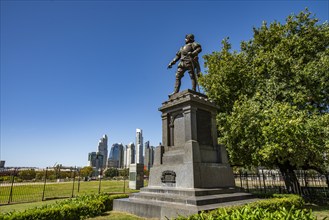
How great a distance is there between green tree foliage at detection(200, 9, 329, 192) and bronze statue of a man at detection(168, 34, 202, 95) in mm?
5307

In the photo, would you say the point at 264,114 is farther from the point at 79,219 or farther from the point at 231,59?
the point at 79,219

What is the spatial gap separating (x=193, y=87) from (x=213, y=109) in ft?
5.48

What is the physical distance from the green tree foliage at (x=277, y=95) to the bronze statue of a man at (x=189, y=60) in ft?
17.4

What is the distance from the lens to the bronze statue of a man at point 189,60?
1247 cm

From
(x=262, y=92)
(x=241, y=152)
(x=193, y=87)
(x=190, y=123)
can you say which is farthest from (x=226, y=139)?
(x=190, y=123)

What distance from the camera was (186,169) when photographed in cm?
955

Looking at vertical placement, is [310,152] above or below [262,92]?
below

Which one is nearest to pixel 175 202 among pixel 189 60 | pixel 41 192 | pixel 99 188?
pixel 189 60

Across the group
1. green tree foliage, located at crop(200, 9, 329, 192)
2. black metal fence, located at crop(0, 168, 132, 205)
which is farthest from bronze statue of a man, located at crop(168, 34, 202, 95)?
black metal fence, located at crop(0, 168, 132, 205)

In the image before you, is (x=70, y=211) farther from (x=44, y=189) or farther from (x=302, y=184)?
(x=302, y=184)

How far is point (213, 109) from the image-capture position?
12.0m

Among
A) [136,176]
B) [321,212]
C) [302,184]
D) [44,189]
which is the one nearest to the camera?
[321,212]

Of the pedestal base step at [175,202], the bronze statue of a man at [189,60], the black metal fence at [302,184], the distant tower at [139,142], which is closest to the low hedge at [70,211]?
the pedestal base step at [175,202]

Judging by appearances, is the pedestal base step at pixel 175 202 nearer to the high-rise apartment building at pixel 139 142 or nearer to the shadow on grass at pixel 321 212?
the shadow on grass at pixel 321 212
